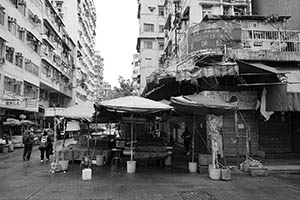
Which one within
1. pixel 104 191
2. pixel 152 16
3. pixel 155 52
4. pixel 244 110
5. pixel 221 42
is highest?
pixel 152 16

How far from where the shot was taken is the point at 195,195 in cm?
769

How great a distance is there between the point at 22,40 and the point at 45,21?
7831 millimetres

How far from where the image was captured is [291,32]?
1519cm

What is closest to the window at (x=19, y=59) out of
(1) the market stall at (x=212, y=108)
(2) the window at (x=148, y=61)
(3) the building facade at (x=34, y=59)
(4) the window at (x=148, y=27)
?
(3) the building facade at (x=34, y=59)

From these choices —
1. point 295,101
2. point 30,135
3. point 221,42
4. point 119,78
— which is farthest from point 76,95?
point 295,101

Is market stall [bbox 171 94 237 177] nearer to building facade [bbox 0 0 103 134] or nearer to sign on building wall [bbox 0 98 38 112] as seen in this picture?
building facade [bbox 0 0 103 134]

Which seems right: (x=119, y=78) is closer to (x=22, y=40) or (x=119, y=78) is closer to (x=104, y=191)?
(x=22, y=40)

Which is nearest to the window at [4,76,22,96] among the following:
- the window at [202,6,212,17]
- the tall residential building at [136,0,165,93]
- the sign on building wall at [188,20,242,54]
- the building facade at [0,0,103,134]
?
the building facade at [0,0,103,134]

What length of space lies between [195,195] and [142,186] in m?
1.80

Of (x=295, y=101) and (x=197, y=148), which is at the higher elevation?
(x=295, y=101)

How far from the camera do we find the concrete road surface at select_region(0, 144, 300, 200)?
298 inches

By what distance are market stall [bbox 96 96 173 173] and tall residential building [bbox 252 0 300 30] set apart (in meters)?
10.2

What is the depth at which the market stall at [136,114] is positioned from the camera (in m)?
10.5

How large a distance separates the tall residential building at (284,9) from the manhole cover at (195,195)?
12483mm
